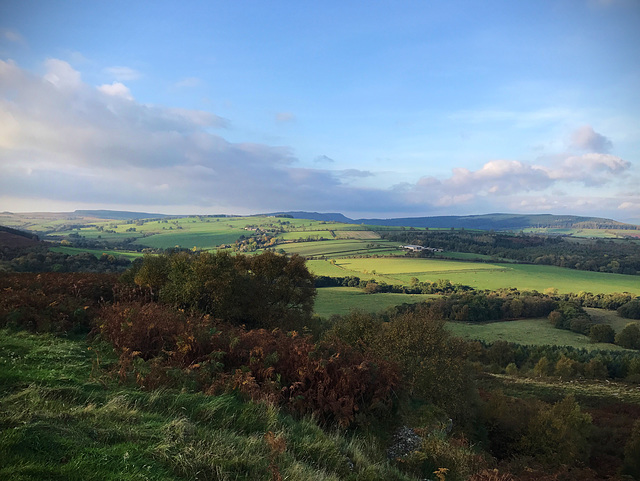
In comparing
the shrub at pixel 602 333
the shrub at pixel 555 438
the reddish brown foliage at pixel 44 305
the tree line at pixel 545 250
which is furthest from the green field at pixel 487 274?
the reddish brown foliage at pixel 44 305

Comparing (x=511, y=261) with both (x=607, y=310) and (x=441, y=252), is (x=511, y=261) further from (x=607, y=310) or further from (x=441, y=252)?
(x=607, y=310)

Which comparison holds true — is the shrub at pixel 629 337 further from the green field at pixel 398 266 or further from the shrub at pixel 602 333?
the green field at pixel 398 266

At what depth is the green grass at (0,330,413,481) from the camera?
4820 mm

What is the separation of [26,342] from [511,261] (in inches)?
6413

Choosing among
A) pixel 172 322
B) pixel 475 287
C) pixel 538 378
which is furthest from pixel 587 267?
pixel 172 322

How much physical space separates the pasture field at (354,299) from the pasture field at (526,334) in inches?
520

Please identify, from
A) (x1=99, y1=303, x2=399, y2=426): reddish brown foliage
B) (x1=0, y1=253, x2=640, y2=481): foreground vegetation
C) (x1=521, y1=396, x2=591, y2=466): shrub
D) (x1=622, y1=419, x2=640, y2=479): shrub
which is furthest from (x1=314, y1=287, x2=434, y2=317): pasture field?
(x1=99, y1=303, x2=399, y2=426): reddish brown foliage

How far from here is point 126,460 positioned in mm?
5043

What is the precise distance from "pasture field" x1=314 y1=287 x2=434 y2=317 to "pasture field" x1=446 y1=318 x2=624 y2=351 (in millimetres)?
13218

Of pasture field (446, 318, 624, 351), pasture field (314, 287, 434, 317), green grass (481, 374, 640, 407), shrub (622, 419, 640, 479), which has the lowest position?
pasture field (446, 318, 624, 351)

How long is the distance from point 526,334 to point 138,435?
86.7 m

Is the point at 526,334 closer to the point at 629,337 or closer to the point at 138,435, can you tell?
the point at 629,337

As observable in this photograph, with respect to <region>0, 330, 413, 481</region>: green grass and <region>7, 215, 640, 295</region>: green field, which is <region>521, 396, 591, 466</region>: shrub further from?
<region>7, 215, 640, 295</region>: green field

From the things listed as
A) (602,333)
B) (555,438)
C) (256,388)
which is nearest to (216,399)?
(256,388)
